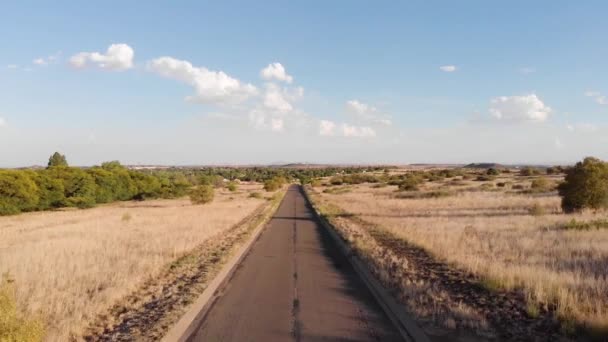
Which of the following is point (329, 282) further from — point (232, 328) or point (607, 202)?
point (607, 202)

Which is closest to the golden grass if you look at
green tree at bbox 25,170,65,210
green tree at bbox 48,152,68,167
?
green tree at bbox 25,170,65,210

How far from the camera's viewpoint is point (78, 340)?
782 centimetres

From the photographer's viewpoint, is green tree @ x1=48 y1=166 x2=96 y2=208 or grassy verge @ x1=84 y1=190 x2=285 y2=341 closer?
grassy verge @ x1=84 y1=190 x2=285 y2=341

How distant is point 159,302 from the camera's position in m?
10.4

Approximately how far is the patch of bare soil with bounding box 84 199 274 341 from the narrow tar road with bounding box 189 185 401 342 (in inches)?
26.7

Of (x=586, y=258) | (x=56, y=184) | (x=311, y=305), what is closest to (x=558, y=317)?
(x=311, y=305)

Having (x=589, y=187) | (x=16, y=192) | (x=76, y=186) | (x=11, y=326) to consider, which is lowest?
(x=16, y=192)

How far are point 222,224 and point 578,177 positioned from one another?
68.8 feet

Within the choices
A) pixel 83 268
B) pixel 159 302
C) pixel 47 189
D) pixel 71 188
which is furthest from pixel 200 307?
pixel 71 188

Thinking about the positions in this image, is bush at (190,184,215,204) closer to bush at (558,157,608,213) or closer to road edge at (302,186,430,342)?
bush at (558,157,608,213)

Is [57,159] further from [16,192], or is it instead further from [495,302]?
[495,302]

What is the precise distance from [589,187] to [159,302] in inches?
1035

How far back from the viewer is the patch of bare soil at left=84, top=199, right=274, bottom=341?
8.19 m

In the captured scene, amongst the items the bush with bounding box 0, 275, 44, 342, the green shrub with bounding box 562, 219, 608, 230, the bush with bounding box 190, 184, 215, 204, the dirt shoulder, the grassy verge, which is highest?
the bush with bounding box 0, 275, 44, 342
